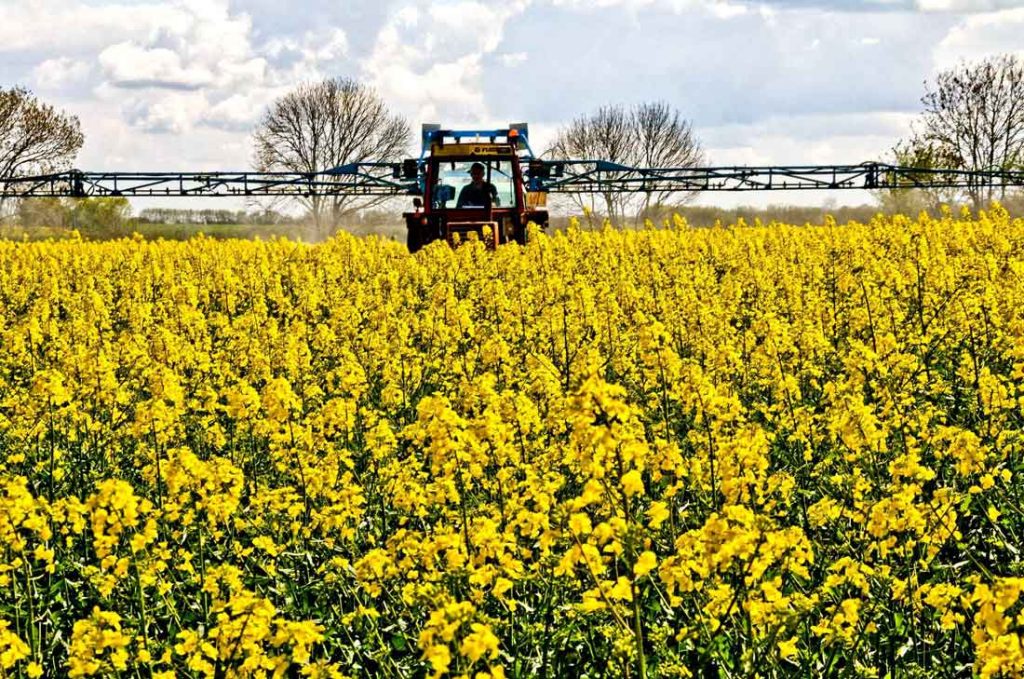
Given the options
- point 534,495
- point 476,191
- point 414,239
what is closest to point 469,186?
point 476,191

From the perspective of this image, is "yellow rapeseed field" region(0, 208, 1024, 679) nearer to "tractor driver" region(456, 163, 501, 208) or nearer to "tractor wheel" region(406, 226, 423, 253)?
"tractor driver" region(456, 163, 501, 208)

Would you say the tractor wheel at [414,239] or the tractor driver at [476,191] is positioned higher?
the tractor driver at [476,191]

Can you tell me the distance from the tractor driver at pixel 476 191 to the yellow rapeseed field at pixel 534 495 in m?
6.87

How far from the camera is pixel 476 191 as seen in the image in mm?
18703

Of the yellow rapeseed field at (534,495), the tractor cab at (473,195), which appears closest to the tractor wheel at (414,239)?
the tractor cab at (473,195)

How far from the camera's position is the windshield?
61.4ft

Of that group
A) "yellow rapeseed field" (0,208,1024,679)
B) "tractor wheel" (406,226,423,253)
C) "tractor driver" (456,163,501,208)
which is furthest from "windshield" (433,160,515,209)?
"yellow rapeseed field" (0,208,1024,679)

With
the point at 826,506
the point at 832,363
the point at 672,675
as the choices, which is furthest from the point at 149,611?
the point at 832,363

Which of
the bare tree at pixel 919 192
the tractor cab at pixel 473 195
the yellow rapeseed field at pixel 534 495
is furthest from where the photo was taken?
the bare tree at pixel 919 192

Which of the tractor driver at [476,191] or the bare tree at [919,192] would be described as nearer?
the tractor driver at [476,191]

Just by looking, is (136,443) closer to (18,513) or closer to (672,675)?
(18,513)

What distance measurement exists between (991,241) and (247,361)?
1027cm

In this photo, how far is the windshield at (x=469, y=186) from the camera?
1870 cm

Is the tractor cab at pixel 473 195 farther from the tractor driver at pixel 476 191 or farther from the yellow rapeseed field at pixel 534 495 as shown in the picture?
the yellow rapeseed field at pixel 534 495
